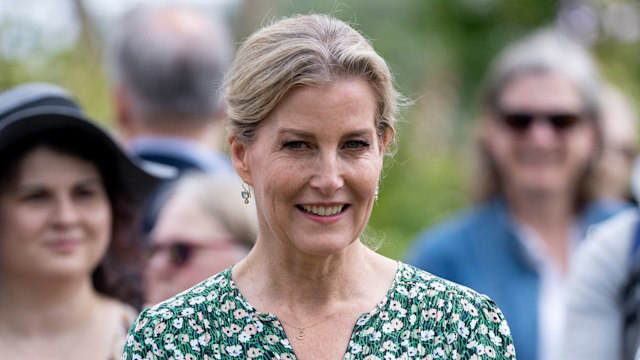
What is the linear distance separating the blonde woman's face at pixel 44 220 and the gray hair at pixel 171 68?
1.45 metres

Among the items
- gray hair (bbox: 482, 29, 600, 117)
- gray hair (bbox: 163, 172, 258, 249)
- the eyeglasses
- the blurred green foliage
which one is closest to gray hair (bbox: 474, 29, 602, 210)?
gray hair (bbox: 482, 29, 600, 117)

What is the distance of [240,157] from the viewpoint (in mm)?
2670

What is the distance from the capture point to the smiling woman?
247 cm

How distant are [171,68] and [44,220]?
65.6 inches

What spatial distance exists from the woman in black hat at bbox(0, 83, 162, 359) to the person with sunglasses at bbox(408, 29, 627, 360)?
2.20m

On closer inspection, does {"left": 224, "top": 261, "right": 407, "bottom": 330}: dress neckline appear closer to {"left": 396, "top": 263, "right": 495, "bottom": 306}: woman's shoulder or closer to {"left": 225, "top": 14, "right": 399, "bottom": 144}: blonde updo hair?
{"left": 396, "top": 263, "right": 495, "bottom": 306}: woman's shoulder

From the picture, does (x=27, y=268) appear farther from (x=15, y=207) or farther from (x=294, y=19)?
(x=294, y=19)

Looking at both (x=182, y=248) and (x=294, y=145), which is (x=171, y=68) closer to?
(x=182, y=248)

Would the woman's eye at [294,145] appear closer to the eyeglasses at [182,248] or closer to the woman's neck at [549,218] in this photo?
the eyeglasses at [182,248]

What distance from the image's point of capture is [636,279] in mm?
3697

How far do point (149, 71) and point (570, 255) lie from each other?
7.87ft

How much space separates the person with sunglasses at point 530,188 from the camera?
5137mm

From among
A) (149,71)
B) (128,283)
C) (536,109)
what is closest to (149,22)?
(149,71)

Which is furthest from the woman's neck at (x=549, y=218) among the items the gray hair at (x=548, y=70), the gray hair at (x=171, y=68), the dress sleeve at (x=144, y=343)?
the dress sleeve at (x=144, y=343)
